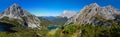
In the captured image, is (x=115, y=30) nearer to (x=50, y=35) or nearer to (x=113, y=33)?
(x=113, y=33)

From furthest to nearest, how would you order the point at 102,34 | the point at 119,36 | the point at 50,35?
1. the point at 50,35
2. the point at 102,34
3. the point at 119,36

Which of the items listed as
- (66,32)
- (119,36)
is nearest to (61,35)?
(66,32)

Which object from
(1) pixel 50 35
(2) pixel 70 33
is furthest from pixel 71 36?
(1) pixel 50 35

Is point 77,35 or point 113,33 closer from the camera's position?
point 113,33

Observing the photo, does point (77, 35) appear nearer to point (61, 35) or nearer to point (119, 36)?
point (61, 35)

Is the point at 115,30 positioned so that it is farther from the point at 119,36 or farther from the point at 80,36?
the point at 80,36

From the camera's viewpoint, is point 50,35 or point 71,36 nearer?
point 71,36

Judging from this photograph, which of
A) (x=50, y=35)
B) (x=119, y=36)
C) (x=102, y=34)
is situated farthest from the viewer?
(x=50, y=35)
